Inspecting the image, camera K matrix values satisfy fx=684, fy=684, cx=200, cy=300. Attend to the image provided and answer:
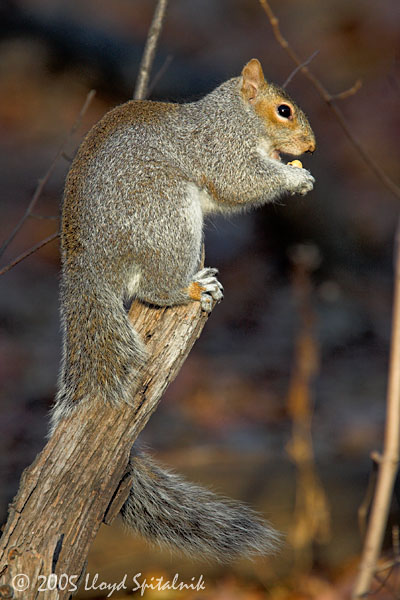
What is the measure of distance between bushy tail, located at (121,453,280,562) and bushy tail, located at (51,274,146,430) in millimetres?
312

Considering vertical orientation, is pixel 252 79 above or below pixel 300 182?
above

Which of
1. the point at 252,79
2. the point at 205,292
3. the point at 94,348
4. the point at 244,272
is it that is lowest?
the point at 94,348

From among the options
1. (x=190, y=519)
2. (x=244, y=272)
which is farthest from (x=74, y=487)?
(x=244, y=272)

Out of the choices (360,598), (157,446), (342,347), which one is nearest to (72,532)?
(360,598)

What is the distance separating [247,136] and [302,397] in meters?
1.47

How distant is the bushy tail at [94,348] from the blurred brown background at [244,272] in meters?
0.82

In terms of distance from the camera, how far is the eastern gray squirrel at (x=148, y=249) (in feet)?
7.16

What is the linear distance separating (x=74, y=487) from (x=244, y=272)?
205 inches

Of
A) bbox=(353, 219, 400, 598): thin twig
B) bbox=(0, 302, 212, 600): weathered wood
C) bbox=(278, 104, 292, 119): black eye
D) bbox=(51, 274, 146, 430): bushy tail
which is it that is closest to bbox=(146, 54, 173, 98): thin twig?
bbox=(278, 104, 292, 119): black eye

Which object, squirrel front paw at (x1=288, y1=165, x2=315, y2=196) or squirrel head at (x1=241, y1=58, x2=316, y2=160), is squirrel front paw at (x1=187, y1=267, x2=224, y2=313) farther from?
squirrel head at (x1=241, y1=58, x2=316, y2=160)

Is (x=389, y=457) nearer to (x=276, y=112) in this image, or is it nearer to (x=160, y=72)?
(x=276, y=112)

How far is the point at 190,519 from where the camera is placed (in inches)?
86.7

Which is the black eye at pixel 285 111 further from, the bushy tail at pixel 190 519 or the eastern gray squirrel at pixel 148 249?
the bushy tail at pixel 190 519

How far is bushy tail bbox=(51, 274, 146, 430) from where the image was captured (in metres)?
2.16
